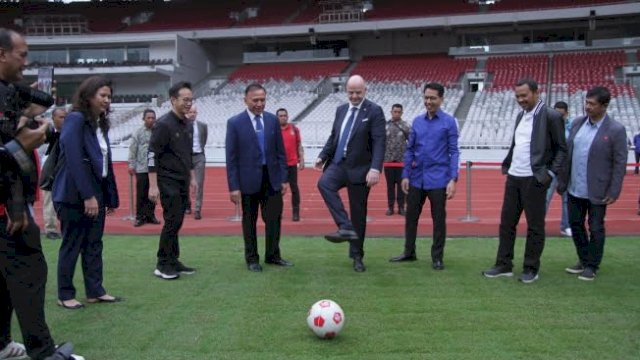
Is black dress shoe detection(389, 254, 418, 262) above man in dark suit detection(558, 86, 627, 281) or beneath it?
beneath

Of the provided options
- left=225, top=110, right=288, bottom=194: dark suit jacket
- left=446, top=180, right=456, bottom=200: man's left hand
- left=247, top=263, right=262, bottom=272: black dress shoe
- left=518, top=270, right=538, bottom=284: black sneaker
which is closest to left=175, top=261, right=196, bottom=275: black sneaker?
left=247, top=263, right=262, bottom=272: black dress shoe

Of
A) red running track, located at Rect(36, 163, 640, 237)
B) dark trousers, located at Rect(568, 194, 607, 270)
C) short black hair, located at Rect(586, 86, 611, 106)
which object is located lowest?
red running track, located at Rect(36, 163, 640, 237)

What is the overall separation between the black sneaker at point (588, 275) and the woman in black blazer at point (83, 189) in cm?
461

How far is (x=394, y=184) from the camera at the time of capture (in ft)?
37.0

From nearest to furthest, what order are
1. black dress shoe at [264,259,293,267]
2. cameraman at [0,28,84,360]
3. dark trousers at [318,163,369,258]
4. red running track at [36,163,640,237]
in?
cameraman at [0,28,84,360], dark trousers at [318,163,369,258], black dress shoe at [264,259,293,267], red running track at [36,163,640,237]

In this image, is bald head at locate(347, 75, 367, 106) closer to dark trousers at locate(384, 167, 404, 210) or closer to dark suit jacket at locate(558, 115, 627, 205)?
dark suit jacket at locate(558, 115, 627, 205)

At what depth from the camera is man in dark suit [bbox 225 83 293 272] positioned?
21.4ft

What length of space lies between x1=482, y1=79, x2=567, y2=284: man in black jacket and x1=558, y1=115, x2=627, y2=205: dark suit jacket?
1.47 feet

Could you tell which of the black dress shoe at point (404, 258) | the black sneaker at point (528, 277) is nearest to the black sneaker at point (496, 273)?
the black sneaker at point (528, 277)

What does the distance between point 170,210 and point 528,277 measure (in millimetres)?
3722

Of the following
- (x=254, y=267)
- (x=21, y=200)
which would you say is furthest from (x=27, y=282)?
(x=254, y=267)

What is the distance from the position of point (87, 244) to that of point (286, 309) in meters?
1.88

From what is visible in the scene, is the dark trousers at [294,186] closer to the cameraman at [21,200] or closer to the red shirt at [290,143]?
the red shirt at [290,143]

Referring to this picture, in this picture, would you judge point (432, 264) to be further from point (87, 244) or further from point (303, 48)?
point (303, 48)
